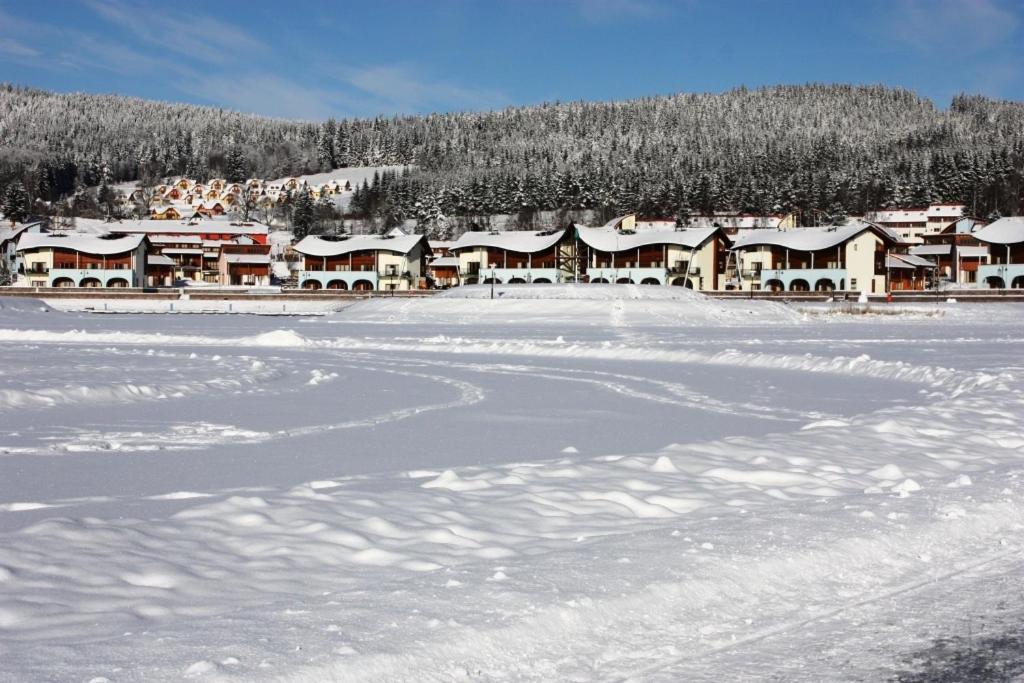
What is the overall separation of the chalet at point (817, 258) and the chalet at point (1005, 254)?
29.8 ft

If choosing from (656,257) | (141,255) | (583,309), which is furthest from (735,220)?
(583,309)

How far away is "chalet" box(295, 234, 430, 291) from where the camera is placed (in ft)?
327

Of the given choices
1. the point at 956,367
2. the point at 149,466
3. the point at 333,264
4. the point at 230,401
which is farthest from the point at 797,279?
the point at 149,466

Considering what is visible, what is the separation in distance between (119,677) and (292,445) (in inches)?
303

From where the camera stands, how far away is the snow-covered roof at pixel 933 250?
359 ft

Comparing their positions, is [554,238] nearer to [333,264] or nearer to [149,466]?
[333,264]

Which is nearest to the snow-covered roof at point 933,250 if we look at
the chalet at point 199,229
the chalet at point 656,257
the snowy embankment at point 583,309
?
the chalet at point 656,257

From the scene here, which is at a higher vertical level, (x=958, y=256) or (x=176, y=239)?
(x=176, y=239)

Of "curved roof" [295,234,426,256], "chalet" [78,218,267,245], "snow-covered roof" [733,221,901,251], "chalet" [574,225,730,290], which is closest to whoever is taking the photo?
"snow-covered roof" [733,221,901,251]

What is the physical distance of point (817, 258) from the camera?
291 ft

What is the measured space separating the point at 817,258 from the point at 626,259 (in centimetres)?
1906

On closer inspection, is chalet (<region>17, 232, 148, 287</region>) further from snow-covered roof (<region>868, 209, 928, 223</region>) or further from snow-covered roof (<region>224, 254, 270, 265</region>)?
snow-covered roof (<region>868, 209, 928, 223</region>)

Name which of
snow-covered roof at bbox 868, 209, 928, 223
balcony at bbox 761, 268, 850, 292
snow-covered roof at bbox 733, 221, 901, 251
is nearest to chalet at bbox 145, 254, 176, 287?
snow-covered roof at bbox 733, 221, 901, 251

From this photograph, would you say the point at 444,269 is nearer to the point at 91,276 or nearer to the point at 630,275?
the point at 630,275
